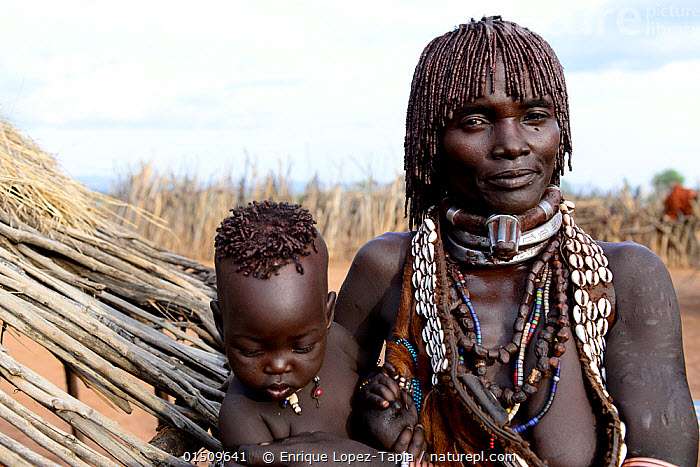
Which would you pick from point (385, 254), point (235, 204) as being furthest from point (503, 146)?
point (235, 204)

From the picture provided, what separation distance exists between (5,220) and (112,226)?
36.0 inches

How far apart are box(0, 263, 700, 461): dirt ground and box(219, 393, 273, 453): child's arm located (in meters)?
1.21

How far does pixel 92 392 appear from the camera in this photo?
697cm

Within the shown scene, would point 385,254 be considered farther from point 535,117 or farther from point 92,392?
point 92,392

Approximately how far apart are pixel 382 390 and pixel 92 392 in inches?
244

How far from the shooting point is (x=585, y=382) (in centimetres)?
171

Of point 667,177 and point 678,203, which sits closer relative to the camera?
point 678,203

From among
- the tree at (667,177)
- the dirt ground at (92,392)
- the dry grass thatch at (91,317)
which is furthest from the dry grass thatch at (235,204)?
the tree at (667,177)

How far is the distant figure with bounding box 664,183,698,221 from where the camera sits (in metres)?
13.9

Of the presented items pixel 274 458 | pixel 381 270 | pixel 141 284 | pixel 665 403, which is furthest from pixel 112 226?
pixel 665 403

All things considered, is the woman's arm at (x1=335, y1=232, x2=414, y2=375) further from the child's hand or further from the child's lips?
the child's lips

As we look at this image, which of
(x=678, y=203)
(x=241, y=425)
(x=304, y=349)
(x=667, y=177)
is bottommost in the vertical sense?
(x=667, y=177)

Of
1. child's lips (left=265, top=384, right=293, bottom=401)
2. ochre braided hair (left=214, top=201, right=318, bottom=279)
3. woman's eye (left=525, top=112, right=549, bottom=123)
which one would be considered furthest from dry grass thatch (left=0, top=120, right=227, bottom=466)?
woman's eye (left=525, top=112, right=549, bottom=123)

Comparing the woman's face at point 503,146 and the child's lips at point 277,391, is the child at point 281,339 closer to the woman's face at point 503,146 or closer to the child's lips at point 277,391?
the child's lips at point 277,391
